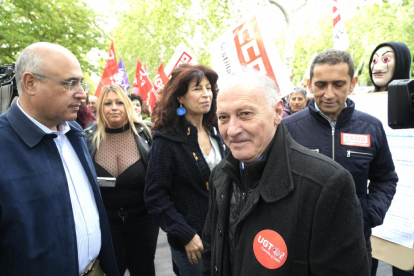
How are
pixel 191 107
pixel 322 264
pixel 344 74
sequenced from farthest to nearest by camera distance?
pixel 191 107 < pixel 344 74 < pixel 322 264

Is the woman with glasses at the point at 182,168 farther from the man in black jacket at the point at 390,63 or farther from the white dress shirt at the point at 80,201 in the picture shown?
the man in black jacket at the point at 390,63

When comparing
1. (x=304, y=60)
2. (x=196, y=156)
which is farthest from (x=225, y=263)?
(x=304, y=60)

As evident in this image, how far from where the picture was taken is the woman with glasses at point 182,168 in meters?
2.38

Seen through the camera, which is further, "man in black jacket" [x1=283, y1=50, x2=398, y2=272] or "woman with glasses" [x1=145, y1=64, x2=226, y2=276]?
"woman with glasses" [x1=145, y1=64, x2=226, y2=276]

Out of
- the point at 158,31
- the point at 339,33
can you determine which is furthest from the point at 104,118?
the point at 158,31

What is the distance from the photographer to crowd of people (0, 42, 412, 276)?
4.28ft

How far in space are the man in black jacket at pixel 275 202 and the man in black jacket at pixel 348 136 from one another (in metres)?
0.81

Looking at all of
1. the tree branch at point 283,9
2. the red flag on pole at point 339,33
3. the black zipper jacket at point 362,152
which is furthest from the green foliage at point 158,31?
the black zipper jacket at point 362,152

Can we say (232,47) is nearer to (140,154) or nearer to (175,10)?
(140,154)

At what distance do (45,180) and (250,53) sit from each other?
2107 mm

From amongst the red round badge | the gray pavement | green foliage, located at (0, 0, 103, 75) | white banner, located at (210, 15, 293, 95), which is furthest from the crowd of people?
green foliage, located at (0, 0, 103, 75)

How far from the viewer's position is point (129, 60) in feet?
89.7

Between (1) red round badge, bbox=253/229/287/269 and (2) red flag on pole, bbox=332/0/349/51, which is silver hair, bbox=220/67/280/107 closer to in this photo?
(1) red round badge, bbox=253/229/287/269

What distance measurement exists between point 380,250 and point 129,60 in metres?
27.2
